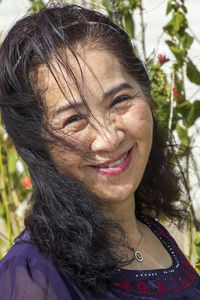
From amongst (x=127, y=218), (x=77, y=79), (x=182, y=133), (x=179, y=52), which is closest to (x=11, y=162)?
(x=182, y=133)

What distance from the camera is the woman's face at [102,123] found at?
4.66 ft

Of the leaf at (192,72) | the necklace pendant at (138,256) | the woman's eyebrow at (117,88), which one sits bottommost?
the leaf at (192,72)

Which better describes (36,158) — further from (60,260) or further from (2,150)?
(2,150)

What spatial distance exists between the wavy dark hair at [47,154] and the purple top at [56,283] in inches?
1.1

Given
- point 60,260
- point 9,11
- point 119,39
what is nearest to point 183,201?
point 119,39

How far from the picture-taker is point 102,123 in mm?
1432

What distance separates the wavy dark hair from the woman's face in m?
0.02

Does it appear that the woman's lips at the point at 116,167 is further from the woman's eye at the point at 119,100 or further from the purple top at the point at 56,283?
the purple top at the point at 56,283

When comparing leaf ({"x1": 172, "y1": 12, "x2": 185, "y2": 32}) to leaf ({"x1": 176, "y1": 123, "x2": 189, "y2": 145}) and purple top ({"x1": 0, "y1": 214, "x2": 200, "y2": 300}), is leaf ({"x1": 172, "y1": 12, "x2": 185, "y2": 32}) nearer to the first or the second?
leaf ({"x1": 176, "y1": 123, "x2": 189, "y2": 145})

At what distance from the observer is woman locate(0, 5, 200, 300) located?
4.58 ft

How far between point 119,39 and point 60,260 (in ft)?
2.04

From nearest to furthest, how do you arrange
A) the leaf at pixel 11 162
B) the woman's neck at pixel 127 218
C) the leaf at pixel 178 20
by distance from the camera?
the woman's neck at pixel 127 218, the leaf at pixel 178 20, the leaf at pixel 11 162

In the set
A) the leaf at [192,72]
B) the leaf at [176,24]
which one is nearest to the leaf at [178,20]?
the leaf at [176,24]

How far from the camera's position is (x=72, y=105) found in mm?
1412
